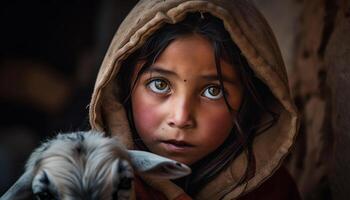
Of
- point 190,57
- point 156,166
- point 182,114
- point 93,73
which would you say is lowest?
point 93,73

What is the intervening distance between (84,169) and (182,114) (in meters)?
0.53

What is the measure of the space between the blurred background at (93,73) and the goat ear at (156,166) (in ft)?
2.41

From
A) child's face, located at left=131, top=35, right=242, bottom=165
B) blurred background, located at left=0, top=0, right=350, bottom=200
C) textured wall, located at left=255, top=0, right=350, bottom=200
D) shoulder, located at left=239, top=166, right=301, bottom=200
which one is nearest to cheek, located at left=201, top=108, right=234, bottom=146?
child's face, located at left=131, top=35, right=242, bottom=165

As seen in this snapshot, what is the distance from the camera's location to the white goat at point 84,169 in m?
2.52

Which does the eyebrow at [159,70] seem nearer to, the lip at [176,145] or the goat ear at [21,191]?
the lip at [176,145]

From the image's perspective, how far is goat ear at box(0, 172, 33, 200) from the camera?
8.61ft

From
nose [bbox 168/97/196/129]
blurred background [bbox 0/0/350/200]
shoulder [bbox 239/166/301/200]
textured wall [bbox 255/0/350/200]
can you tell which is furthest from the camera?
blurred background [bbox 0/0/350/200]

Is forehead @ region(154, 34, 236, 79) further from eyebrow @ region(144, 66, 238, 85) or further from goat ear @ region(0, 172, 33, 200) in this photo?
goat ear @ region(0, 172, 33, 200)

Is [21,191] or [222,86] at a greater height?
[222,86]

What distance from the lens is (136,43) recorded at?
9.89 ft

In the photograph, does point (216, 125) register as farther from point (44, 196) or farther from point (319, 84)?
point (319, 84)

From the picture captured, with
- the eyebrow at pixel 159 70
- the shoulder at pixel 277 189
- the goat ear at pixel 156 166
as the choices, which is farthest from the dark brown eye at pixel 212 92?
the shoulder at pixel 277 189

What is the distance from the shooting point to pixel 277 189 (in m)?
3.31

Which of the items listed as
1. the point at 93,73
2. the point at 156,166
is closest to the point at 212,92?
the point at 156,166
